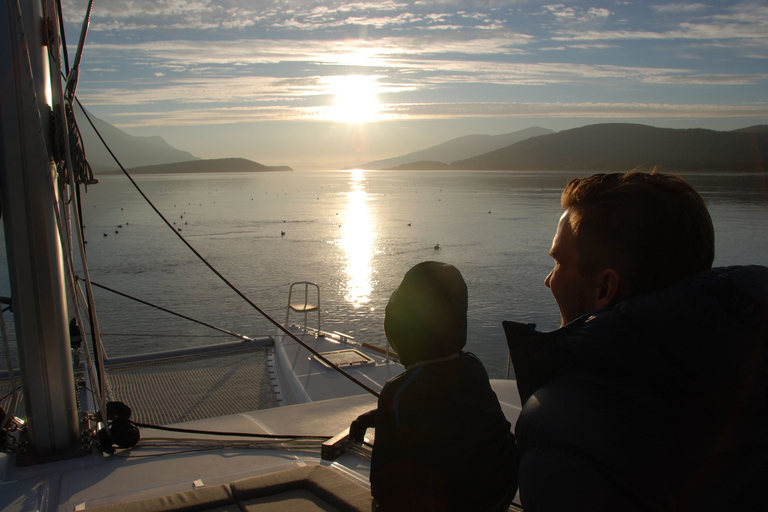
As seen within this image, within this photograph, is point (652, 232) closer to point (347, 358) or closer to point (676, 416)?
point (676, 416)

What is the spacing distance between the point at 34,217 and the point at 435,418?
8.01 ft

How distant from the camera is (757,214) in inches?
1356

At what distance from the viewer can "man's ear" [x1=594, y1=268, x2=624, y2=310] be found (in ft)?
3.48

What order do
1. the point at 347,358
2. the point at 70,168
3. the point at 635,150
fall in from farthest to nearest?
the point at 635,150 → the point at 347,358 → the point at 70,168

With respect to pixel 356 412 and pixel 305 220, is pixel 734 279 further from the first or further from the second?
pixel 305 220

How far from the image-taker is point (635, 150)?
140750 mm

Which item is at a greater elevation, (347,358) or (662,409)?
(662,409)

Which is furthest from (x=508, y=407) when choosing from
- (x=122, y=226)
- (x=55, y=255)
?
(x=122, y=226)

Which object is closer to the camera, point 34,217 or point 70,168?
point 34,217

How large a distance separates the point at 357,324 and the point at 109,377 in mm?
6535

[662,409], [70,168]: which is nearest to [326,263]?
[70,168]

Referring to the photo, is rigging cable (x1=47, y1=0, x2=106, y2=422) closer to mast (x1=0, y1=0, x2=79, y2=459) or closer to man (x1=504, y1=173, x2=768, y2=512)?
mast (x1=0, y1=0, x2=79, y2=459)

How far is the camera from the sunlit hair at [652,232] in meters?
1.02

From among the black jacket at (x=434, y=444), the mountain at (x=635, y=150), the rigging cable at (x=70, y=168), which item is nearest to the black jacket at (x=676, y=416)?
the black jacket at (x=434, y=444)
